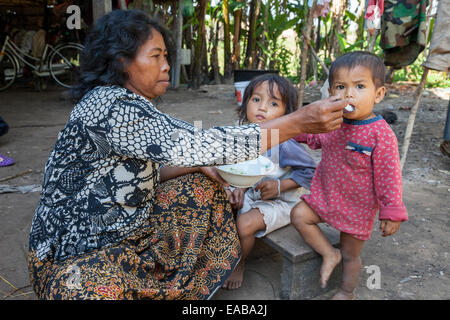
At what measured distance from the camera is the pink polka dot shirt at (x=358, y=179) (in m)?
1.50

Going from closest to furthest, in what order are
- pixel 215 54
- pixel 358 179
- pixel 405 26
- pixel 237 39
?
pixel 358 179 < pixel 405 26 < pixel 237 39 < pixel 215 54

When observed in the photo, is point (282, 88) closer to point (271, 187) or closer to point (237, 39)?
point (271, 187)

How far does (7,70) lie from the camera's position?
7172 millimetres

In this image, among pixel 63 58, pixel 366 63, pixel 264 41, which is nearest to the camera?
pixel 366 63

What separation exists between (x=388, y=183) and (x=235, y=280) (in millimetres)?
839

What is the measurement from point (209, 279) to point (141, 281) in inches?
12.5

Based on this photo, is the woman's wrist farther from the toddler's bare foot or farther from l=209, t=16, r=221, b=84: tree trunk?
l=209, t=16, r=221, b=84: tree trunk

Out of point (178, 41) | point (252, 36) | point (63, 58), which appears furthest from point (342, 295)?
point (252, 36)

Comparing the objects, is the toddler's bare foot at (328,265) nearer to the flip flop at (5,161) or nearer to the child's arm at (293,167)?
the child's arm at (293,167)

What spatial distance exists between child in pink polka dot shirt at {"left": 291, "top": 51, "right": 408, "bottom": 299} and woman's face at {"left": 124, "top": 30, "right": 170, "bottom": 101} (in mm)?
690

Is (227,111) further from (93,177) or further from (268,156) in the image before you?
(93,177)

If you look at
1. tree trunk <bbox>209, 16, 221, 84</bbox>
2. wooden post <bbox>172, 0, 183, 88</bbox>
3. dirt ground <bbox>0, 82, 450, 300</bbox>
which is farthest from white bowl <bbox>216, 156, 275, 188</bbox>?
tree trunk <bbox>209, 16, 221, 84</bbox>

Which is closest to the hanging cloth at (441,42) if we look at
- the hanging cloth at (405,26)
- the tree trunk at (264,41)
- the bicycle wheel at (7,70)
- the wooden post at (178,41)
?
the hanging cloth at (405,26)
